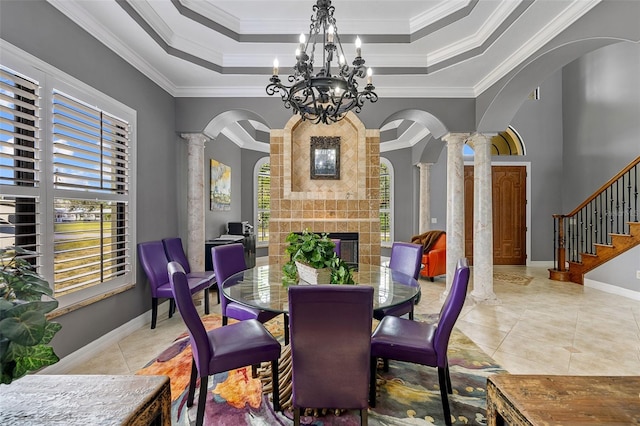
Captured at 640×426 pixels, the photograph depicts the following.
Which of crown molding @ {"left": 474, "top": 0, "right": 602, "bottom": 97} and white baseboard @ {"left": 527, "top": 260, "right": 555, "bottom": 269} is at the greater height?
crown molding @ {"left": 474, "top": 0, "right": 602, "bottom": 97}

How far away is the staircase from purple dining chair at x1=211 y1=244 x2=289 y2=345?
210 inches

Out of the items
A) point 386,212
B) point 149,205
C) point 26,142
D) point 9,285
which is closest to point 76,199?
point 26,142

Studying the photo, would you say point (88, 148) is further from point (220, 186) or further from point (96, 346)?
point (220, 186)

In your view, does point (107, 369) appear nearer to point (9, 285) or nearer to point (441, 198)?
point (9, 285)

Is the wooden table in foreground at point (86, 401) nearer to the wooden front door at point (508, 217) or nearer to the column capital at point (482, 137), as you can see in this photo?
the column capital at point (482, 137)

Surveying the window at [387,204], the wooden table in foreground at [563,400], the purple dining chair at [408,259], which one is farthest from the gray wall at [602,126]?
the wooden table in foreground at [563,400]

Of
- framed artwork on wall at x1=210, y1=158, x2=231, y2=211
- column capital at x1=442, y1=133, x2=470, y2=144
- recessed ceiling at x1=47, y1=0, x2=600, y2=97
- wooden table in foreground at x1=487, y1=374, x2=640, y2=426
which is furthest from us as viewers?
framed artwork on wall at x1=210, y1=158, x2=231, y2=211

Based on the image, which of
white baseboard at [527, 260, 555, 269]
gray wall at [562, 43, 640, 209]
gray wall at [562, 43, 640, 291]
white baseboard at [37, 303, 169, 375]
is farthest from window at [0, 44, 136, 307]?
white baseboard at [527, 260, 555, 269]

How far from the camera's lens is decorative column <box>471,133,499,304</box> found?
4.25 meters

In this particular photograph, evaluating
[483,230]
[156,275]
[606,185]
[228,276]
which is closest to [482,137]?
[483,230]

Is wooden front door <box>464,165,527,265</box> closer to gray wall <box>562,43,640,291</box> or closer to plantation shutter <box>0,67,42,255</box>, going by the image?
gray wall <box>562,43,640,291</box>

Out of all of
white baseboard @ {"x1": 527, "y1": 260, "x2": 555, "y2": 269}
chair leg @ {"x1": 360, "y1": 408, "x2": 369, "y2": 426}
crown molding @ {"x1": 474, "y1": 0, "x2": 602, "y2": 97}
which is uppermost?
crown molding @ {"x1": 474, "y1": 0, "x2": 602, "y2": 97}

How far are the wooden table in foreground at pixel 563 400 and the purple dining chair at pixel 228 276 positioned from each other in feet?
5.07

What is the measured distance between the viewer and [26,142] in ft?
7.28
